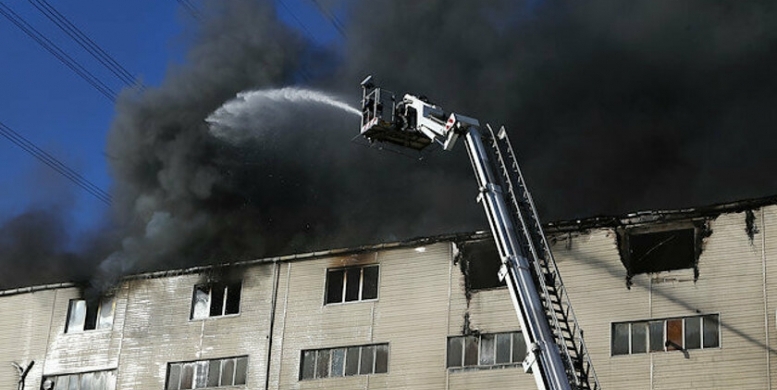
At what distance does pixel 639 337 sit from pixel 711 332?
1.96m

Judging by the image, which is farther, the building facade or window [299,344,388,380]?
window [299,344,388,380]

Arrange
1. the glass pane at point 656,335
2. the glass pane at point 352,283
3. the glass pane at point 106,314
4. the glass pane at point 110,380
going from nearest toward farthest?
the glass pane at point 656,335 → the glass pane at point 352,283 → the glass pane at point 110,380 → the glass pane at point 106,314

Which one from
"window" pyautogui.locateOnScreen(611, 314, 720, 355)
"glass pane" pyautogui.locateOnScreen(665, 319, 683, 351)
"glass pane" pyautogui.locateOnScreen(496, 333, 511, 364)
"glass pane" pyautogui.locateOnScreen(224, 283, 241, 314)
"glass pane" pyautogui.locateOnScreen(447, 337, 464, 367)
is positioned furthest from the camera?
"glass pane" pyautogui.locateOnScreen(224, 283, 241, 314)

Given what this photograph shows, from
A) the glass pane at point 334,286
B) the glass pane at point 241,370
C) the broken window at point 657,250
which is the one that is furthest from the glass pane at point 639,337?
the glass pane at point 241,370

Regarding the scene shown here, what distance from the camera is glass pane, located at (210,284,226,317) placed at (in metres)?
40.3

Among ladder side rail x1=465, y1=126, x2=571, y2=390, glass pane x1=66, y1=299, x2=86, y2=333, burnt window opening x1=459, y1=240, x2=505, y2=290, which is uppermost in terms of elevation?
burnt window opening x1=459, y1=240, x2=505, y2=290

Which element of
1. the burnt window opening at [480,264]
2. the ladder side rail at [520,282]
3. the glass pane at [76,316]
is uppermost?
the burnt window opening at [480,264]

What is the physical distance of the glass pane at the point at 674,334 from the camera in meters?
32.0

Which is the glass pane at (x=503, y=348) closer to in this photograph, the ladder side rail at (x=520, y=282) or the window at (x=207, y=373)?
the window at (x=207, y=373)

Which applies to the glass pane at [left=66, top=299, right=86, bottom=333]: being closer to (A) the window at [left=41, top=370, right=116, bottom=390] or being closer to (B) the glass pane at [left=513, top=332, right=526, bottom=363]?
(A) the window at [left=41, top=370, right=116, bottom=390]

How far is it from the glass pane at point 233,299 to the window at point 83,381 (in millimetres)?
4899

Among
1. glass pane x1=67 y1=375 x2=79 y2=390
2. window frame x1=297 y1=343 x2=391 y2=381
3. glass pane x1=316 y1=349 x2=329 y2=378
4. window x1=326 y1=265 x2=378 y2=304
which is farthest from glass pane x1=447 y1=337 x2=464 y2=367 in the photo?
glass pane x1=67 y1=375 x2=79 y2=390

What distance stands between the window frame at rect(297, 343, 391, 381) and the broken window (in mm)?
7903

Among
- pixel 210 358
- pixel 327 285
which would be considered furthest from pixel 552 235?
→ pixel 210 358
